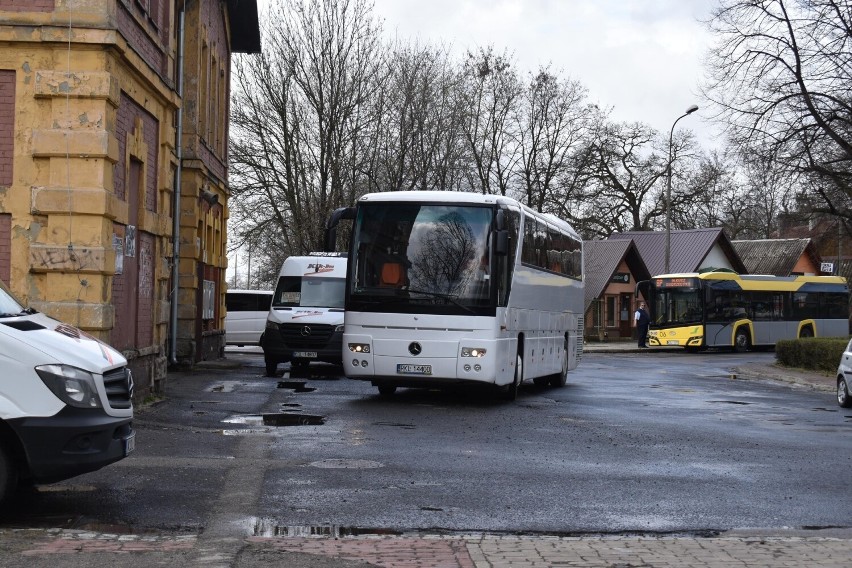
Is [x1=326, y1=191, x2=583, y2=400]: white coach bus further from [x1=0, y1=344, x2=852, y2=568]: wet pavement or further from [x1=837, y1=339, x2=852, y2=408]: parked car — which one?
[x1=0, y1=344, x2=852, y2=568]: wet pavement

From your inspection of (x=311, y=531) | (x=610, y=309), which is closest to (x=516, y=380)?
(x=311, y=531)

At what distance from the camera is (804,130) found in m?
32.8

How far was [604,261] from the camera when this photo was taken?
63.8 metres

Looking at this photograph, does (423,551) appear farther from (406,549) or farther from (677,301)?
(677,301)

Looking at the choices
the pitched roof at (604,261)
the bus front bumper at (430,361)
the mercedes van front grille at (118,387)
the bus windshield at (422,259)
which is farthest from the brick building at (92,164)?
the pitched roof at (604,261)

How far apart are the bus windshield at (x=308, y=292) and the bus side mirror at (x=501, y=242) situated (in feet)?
30.6

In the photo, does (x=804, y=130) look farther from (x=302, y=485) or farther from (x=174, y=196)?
(x=302, y=485)

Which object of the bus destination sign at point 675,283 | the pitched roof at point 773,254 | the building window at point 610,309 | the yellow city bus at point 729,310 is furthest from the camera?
the pitched roof at point 773,254

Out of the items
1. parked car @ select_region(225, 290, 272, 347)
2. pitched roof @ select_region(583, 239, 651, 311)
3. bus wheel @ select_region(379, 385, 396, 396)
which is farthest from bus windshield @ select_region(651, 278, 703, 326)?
bus wheel @ select_region(379, 385, 396, 396)

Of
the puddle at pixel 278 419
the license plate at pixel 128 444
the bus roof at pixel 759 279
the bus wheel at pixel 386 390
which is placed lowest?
the puddle at pixel 278 419

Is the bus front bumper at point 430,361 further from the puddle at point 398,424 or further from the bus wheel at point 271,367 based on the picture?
the bus wheel at point 271,367

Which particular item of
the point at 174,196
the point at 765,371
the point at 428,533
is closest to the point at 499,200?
the point at 174,196

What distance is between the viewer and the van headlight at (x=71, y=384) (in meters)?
7.51

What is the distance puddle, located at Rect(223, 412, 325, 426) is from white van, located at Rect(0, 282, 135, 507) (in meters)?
6.27
